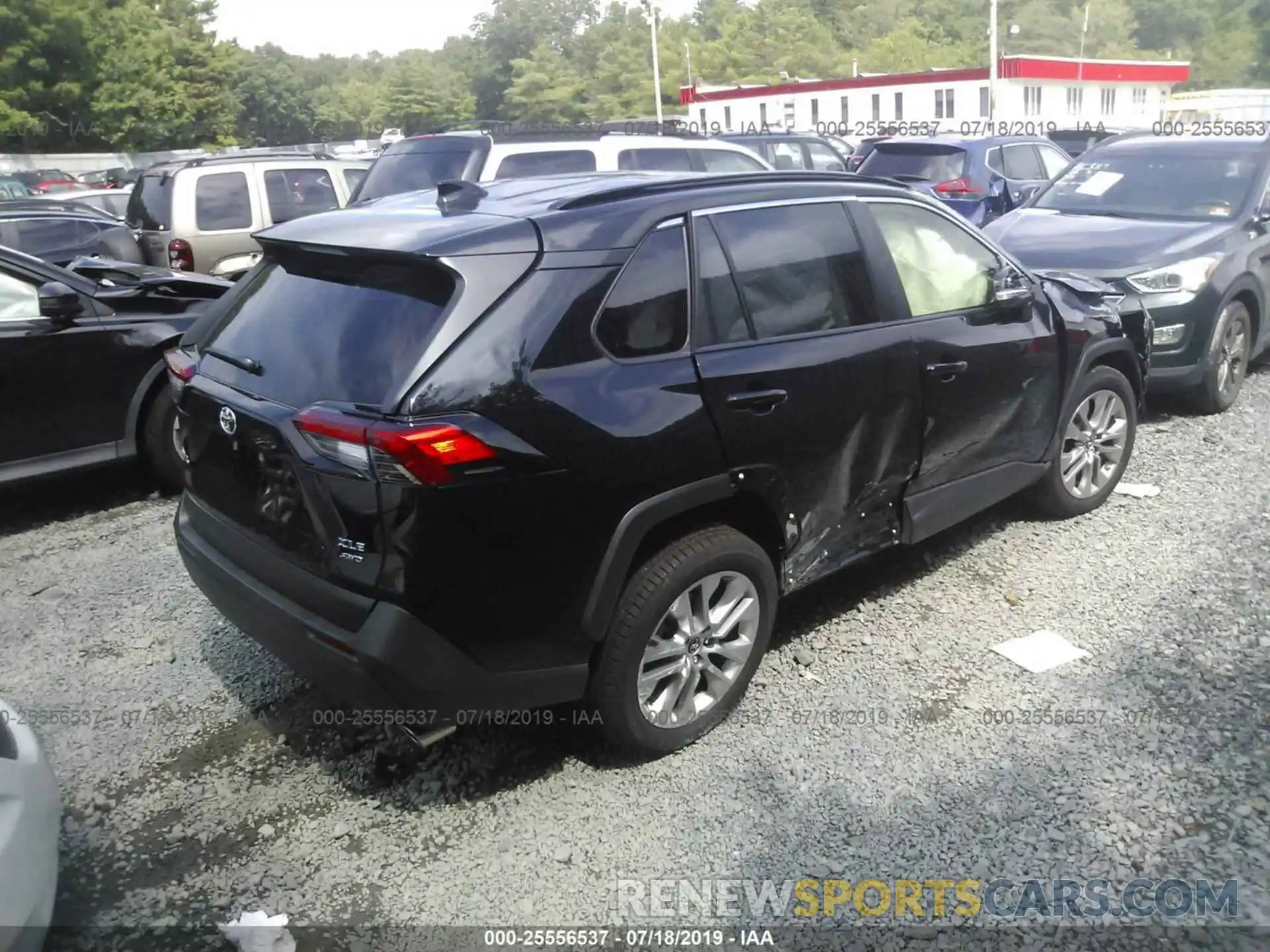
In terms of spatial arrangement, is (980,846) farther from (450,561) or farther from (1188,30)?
(1188,30)

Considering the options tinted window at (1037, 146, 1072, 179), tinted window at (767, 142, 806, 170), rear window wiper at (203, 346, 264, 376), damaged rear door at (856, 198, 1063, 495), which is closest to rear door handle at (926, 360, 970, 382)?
damaged rear door at (856, 198, 1063, 495)

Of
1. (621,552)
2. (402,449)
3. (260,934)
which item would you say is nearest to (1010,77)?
(621,552)

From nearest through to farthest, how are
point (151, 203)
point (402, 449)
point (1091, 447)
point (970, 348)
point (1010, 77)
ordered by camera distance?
point (402, 449)
point (970, 348)
point (1091, 447)
point (151, 203)
point (1010, 77)

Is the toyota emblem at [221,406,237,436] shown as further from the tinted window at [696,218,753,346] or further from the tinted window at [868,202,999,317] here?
the tinted window at [868,202,999,317]

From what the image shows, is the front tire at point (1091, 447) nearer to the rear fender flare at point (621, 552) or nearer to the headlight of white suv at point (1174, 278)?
the headlight of white suv at point (1174, 278)

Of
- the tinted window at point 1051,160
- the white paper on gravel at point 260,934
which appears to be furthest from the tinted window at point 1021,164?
the white paper on gravel at point 260,934

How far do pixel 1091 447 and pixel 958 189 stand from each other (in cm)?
766

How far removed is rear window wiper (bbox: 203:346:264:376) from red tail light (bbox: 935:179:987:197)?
1030 cm

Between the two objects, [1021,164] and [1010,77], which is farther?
[1010,77]

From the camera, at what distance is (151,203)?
416 inches

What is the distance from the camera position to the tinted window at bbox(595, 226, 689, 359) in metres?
3.23

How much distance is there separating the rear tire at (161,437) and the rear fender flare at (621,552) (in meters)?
3.88

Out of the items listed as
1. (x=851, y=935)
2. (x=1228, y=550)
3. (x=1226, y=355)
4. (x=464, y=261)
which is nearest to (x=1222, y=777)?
(x=851, y=935)

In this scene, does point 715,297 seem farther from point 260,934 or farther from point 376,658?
point 260,934
